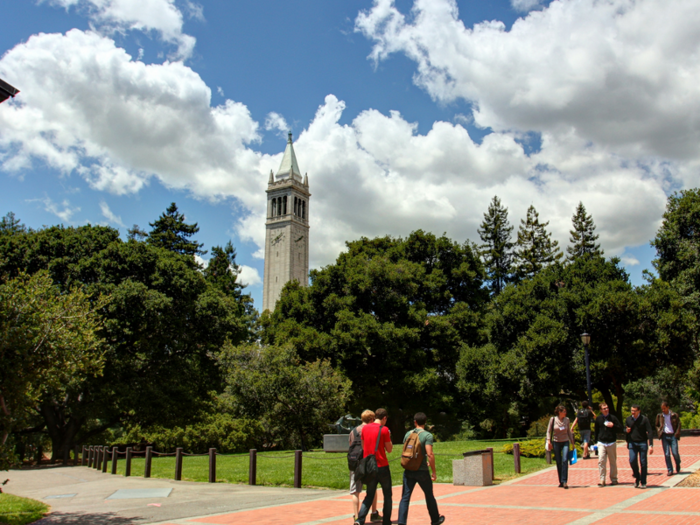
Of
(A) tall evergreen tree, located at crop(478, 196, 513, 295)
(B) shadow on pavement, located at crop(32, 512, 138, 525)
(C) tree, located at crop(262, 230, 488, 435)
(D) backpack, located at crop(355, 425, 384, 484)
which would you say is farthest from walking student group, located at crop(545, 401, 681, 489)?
(A) tall evergreen tree, located at crop(478, 196, 513, 295)

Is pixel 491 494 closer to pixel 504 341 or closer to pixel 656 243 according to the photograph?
pixel 504 341

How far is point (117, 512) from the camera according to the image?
1034cm

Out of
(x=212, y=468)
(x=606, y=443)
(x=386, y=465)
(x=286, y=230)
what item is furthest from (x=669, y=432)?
(x=286, y=230)

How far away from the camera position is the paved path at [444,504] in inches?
345

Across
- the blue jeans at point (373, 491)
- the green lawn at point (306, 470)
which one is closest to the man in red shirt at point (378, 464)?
the blue jeans at point (373, 491)

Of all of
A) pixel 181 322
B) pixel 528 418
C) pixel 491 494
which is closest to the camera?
pixel 491 494

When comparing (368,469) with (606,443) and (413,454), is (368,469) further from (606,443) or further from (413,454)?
(606,443)

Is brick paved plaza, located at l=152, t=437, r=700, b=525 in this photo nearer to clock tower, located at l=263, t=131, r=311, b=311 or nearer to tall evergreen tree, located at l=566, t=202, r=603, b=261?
tall evergreen tree, located at l=566, t=202, r=603, b=261

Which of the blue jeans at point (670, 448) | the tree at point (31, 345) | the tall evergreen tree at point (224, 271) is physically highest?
the tall evergreen tree at point (224, 271)

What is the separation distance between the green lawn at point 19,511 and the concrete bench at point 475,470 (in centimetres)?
966

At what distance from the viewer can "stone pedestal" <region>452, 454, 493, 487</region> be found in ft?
43.4

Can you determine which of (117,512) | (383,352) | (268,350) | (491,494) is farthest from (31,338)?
(383,352)

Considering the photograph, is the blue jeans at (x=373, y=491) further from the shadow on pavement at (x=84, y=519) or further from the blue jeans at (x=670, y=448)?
the blue jeans at (x=670, y=448)

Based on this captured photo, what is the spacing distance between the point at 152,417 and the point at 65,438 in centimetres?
523
